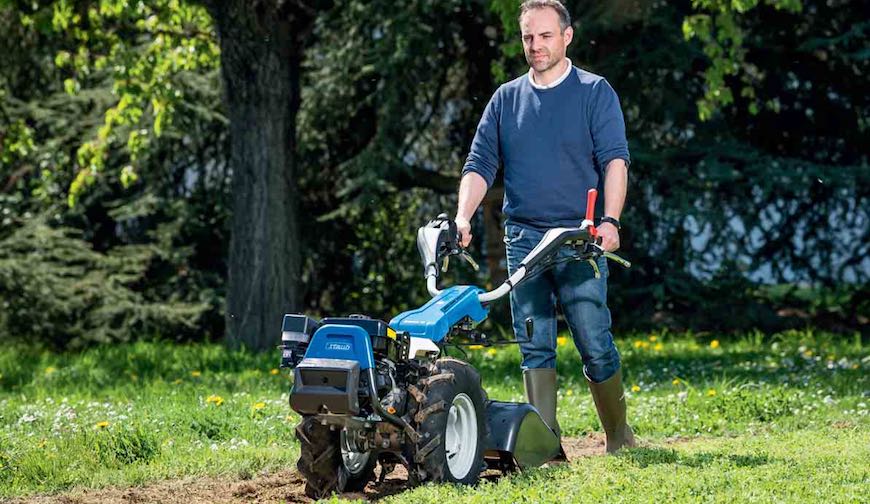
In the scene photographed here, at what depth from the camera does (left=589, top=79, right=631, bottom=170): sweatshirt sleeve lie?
5.71 meters

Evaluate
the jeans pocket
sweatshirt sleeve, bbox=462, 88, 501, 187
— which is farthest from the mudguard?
sweatshirt sleeve, bbox=462, 88, 501, 187

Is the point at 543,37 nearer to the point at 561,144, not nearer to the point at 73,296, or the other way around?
the point at 561,144

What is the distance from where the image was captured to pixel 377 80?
1277 cm

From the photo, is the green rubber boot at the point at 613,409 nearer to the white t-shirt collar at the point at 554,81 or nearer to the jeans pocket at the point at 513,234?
the jeans pocket at the point at 513,234

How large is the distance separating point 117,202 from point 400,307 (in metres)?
2.97

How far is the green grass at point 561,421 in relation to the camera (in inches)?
203

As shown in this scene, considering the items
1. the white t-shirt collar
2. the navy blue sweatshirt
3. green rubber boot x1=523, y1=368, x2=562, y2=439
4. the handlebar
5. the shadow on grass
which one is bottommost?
the shadow on grass

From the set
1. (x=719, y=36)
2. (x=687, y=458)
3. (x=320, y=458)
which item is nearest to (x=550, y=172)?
(x=687, y=458)

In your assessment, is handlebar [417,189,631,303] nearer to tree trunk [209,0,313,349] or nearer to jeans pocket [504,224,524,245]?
jeans pocket [504,224,524,245]

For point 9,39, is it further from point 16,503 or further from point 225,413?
point 16,503

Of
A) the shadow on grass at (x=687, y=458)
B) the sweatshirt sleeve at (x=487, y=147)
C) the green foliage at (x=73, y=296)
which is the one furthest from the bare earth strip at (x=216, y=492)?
the green foliage at (x=73, y=296)

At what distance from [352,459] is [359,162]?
23.1ft

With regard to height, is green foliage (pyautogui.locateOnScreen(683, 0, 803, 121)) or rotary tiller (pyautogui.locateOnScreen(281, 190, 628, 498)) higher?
green foliage (pyautogui.locateOnScreen(683, 0, 803, 121))

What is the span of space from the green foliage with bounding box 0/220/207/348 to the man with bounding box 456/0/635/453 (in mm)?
7430
